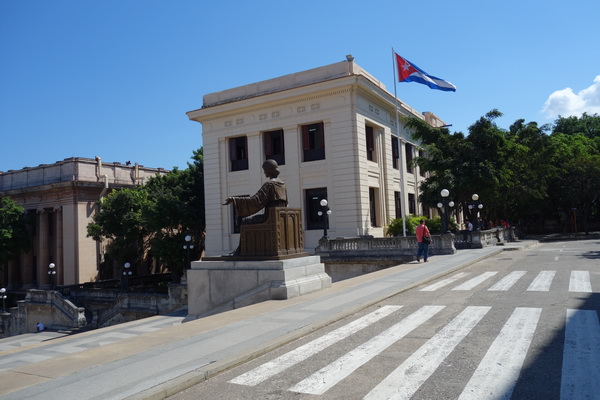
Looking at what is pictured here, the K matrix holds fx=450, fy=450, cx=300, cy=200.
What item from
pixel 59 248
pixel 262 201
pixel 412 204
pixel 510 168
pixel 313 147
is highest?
pixel 313 147

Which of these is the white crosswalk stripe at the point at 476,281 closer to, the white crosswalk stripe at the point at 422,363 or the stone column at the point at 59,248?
the white crosswalk stripe at the point at 422,363

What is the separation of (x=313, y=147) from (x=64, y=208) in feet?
91.6

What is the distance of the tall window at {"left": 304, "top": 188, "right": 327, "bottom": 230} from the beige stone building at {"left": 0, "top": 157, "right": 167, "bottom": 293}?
2389 centimetres

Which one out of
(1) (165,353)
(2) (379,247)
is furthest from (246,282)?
(2) (379,247)

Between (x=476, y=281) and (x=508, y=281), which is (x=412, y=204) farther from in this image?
(x=508, y=281)

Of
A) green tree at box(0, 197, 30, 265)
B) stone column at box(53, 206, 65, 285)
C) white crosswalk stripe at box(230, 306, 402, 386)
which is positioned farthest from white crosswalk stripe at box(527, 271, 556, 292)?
green tree at box(0, 197, 30, 265)

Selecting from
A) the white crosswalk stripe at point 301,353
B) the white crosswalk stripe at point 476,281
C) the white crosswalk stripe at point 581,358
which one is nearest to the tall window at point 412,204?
the white crosswalk stripe at point 476,281

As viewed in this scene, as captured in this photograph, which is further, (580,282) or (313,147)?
(313,147)

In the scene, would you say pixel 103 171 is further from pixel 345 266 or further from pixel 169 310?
pixel 345 266

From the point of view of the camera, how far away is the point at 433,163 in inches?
1214

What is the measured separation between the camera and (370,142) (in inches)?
1315

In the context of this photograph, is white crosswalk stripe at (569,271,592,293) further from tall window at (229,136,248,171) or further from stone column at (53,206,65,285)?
stone column at (53,206,65,285)

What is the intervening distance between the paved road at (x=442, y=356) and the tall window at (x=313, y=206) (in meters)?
21.2

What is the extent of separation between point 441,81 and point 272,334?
2393cm
